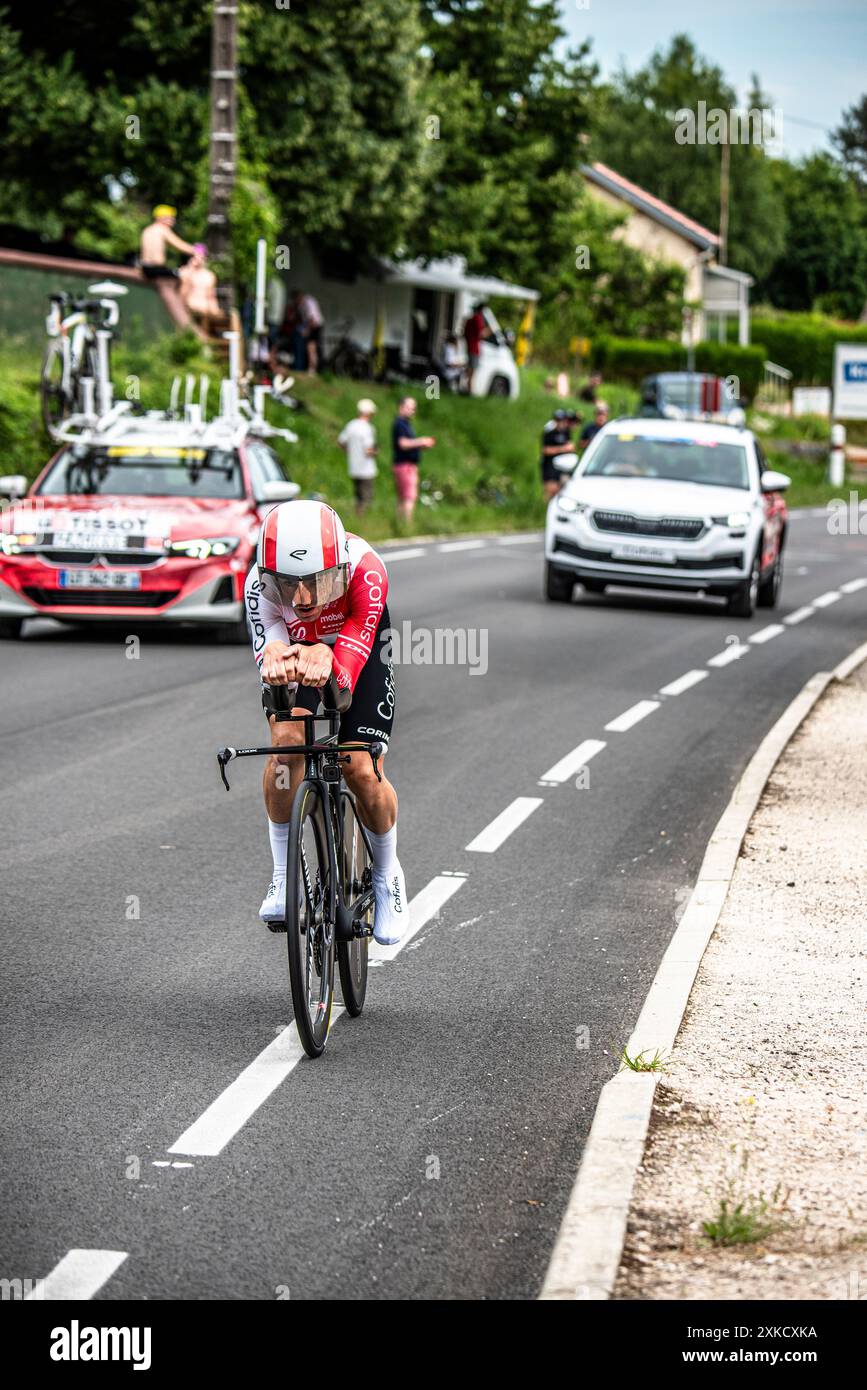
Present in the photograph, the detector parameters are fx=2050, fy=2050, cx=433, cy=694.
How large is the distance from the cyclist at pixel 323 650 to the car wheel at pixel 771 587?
50.9ft

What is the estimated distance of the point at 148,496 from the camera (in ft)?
56.1

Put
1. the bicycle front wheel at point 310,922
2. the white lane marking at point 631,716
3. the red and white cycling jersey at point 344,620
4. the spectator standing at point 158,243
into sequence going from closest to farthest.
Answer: the bicycle front wheel at point 310,922
the red and white cycling jersey at point 344,620
the white lane marking at point 631,716
the spectator standing at point 158,243

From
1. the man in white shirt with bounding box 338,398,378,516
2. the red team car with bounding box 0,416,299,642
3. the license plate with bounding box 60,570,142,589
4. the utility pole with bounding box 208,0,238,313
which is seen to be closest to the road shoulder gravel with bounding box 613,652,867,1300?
the red team car with bounding box 0,416,299,642

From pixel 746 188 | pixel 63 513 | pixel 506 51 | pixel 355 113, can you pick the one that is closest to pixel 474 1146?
pixel 63 513

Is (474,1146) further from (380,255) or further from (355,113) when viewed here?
(380,255)

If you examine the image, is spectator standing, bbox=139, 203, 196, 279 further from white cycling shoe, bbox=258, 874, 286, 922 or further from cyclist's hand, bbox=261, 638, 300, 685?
cyclist's hand, bbox=261, 638, 300, 685

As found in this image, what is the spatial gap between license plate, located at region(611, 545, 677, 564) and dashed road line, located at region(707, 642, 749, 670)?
1.93 meters

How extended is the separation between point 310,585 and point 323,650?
0.19 m

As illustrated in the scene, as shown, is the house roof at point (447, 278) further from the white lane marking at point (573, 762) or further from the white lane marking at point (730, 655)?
the white lane marking at point (573, 762)

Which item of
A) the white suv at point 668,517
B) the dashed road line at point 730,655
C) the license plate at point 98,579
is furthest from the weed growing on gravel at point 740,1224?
the white suv at point 668,517

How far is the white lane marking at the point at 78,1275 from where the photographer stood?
426 cm

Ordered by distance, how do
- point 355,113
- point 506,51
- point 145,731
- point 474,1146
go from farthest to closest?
point 506,51 → point 355,113 → point 145,731 → point 474,1146

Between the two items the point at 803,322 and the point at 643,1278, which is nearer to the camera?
the point at 643,1278

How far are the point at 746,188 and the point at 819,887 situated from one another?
99.5 metres
